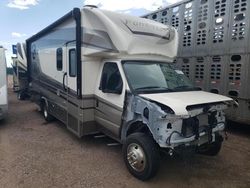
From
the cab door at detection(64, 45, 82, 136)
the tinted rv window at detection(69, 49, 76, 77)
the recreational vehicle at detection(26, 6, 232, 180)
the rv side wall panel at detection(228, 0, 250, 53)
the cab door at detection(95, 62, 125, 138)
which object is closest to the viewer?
the recreational vehicle at detection(26, 6, 232, 180)

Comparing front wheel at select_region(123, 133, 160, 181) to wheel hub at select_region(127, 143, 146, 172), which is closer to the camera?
front wheel at select_region(123, 133, 160, 181)

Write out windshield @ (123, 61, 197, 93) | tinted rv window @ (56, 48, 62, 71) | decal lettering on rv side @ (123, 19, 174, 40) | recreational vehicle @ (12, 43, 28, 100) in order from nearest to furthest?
windshield @ (123, 61, 197, 93) → decal lettering on rv side @ (123, 19, 174, 40) → tinted rv window @ (56, 48, 62, 71) → recreational vehicle @ (12, 43, 28, 100)

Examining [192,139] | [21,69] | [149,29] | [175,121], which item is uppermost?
[149,29]

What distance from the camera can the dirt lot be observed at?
4.40 metres

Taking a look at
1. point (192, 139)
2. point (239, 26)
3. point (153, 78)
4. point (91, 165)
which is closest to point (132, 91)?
point (153, 78)

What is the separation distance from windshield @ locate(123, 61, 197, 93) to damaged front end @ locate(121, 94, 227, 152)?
0.39 meters

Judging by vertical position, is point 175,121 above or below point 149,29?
below

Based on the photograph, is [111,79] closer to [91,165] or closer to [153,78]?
[153,78]

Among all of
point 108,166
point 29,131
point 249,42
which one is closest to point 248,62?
point 249,42

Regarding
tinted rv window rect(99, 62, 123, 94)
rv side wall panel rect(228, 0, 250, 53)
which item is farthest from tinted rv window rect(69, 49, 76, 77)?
rv side wall panel rect(228, 0, 250, 53)

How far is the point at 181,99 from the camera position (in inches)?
169

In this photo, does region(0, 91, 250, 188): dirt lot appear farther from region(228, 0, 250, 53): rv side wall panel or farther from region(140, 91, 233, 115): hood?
region(228, 0, 250, 53): rv side wall panel

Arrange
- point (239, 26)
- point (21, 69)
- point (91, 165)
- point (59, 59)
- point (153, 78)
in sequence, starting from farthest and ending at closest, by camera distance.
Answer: point (21, 69) → point (59, 59) → point (239, 26) → point (153, 78) → point (91, 165)

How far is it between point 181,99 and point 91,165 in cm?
225
